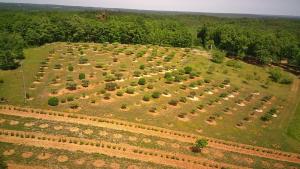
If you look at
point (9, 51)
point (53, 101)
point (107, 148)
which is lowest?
point (107, 148)

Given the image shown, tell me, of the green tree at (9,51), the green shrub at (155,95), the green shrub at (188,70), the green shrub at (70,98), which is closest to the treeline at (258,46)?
the green shrub at (188,70)

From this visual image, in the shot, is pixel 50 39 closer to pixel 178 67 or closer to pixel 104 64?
pixel 104 64

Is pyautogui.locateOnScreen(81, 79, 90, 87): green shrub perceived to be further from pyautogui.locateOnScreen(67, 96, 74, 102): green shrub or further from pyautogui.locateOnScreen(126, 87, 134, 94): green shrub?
pyautogui.locateOnScreen(126, 87, 134, 94): green shrub

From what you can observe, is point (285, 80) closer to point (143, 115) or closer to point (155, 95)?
point (155, 95)

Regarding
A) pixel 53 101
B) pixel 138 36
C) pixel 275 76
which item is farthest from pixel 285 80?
pixel 53 101

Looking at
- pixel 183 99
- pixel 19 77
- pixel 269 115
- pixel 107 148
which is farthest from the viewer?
pixel 19 77
